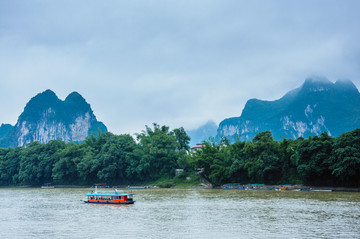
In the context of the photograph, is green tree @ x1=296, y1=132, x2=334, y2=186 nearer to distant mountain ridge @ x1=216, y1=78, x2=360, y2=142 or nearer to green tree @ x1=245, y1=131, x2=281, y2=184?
green tree @ x1=245, y1=131, x2=281, y2=184

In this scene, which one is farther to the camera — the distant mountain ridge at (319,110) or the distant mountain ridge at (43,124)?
the distant mountain ridge at (319,110)

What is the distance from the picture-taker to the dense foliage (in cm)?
4191

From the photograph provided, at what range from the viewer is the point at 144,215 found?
74.3 ft

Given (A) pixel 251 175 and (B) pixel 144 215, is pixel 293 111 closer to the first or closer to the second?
(A) pixel 251 175

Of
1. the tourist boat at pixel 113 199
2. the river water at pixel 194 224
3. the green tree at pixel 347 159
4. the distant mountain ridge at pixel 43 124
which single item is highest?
the distant mountain ridge at pixel 43 124

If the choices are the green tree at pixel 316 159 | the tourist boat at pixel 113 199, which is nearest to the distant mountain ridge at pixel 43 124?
the green tree at pixel 316 159

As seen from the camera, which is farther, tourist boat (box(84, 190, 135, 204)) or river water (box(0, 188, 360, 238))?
tourist boat (box(84, 190, 135, 204))

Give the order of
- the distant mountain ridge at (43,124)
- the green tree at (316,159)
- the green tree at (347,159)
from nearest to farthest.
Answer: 1. the green tree at (347,159)
2. the green tree at (316,159)
3. the distant mountain ridge at (43,124)

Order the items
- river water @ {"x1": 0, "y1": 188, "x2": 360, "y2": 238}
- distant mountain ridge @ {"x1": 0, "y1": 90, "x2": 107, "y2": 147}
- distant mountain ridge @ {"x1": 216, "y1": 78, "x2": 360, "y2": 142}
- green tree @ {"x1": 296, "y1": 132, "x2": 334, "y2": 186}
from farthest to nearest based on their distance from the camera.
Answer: distant mountain ridge @ {"x1": 216, "y1": 78, "x2": 360, "y2": 142}, distant mountain ridge @ {"x1": 0, "y1": 90, "x2": 107, "y2": 147}, green tree @ {"x1": 296, "y1": 132, "x2": 334, "y2": 186}, river water @ {"x1": 0, "y1": 188, "x2": 360, "y2": 238}

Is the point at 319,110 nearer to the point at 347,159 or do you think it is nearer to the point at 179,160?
the point at 179,160

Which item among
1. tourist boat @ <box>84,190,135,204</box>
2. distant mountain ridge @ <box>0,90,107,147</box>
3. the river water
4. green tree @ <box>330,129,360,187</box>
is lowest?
the river water

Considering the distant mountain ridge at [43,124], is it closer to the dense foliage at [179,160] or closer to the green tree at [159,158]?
the dense foliage at [179,160]

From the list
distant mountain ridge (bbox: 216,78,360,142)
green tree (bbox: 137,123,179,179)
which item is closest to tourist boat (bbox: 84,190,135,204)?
green tree (bbox: 137,123,179,179)

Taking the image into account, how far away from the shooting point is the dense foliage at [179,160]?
41906mm
